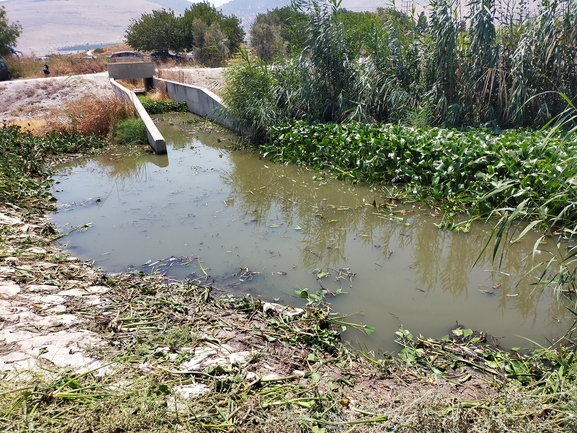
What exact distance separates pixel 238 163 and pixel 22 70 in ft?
74.3

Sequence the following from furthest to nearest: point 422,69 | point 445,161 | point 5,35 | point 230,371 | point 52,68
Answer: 1. point 5,35
2. point 52,68
3. point 422,69
4. point 445,161
5. point 230,371

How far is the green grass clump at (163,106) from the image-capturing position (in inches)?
610

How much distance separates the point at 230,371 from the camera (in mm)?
2664

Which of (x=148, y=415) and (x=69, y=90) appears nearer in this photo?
(x=148, y=415)

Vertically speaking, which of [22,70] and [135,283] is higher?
[22,70]

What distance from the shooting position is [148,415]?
7.07ft

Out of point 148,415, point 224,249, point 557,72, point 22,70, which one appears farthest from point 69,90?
point 148,415

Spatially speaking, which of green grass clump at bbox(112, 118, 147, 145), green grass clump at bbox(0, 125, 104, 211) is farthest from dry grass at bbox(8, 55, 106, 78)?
green grass clump at bbox(0, 125, 104, 211)

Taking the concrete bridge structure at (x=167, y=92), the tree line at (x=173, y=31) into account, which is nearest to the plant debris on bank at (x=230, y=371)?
the concrete bridge structure at (x=167, y=92)

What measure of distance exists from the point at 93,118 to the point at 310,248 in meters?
8.62

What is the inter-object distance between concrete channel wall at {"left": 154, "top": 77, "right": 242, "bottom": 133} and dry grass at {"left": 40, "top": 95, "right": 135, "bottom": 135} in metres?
2.43

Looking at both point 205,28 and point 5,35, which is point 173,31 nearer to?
point 205,28

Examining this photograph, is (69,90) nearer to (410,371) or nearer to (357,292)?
(357,292)

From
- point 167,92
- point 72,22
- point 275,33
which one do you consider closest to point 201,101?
point 167,92
